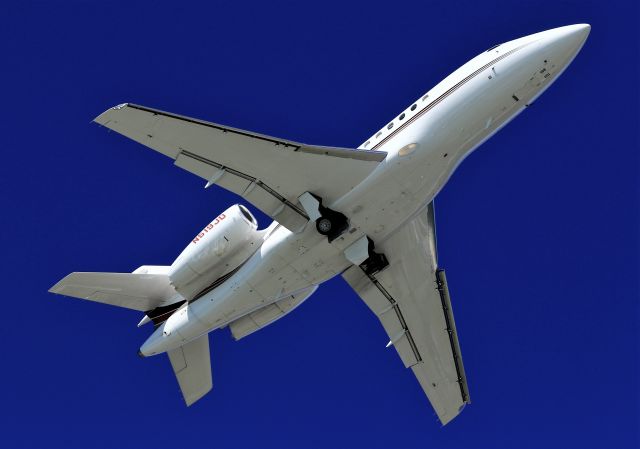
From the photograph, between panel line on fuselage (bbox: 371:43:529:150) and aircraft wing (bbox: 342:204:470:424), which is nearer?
panel line on fuselage (bbox: 371:43:529:150)

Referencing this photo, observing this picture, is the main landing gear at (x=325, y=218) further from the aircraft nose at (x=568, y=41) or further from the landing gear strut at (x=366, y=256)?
the aircraft nose at (x=568, y=41)

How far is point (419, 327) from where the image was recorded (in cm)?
2959

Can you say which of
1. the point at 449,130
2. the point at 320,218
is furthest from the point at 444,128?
the point at 320,218

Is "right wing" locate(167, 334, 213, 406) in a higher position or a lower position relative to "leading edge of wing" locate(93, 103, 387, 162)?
lower

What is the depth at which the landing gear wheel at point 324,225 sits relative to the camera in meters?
24.6

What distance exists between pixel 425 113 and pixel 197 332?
402 inches

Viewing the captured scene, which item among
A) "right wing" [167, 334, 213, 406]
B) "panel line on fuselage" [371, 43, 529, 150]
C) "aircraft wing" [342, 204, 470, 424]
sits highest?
"panel line on fuselage" [371, 43, 529, 150]

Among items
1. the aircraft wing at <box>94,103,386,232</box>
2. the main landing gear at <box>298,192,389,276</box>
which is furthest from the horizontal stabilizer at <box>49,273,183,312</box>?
the main landing gear at <box>298,192,389,276</box>

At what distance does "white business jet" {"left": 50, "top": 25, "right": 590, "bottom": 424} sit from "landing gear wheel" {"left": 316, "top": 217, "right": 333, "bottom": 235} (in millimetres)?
39

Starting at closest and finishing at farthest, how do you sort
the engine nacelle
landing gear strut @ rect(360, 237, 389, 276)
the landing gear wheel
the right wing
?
the landing gear wheel, the engine nacelle, landing gear strut @ rect(360, 237, 389, 276), the right wing

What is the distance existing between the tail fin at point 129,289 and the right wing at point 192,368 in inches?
79.4

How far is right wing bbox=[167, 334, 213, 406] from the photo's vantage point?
29516 millimetres

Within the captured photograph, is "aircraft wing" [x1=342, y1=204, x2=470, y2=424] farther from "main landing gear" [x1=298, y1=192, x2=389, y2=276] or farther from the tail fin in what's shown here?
the tail fin

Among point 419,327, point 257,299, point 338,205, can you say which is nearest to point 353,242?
point 338,205
